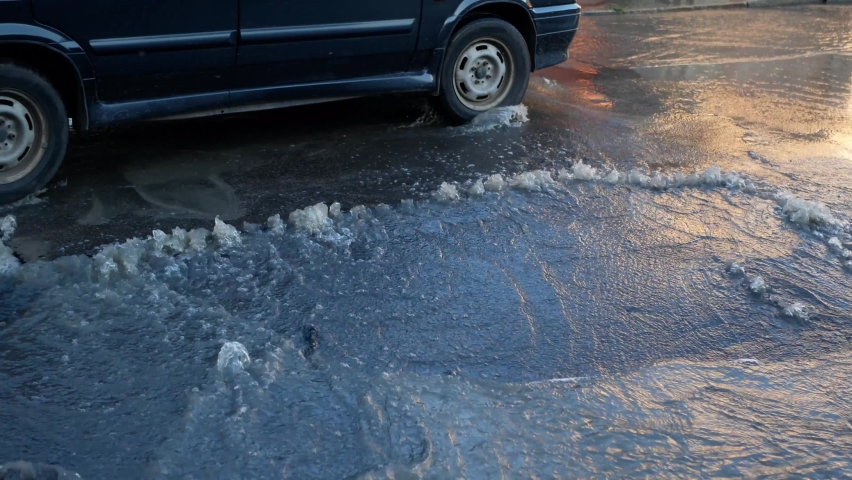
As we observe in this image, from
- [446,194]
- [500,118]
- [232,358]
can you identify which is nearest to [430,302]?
[232,358]

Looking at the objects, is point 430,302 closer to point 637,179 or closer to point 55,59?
point 637,179

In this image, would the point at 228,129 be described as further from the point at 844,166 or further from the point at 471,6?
the point at 844,166

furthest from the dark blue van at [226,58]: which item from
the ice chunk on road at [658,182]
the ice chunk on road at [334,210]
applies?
the ice chunk on road at [658,182]

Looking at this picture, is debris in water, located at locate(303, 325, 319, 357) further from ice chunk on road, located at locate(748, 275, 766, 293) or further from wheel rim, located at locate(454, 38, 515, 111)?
wheel rim, located at locate(454, 38, 515, 111)

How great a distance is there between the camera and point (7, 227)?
4391 millimetres

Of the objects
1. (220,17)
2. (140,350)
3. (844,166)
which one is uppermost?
(220,17)

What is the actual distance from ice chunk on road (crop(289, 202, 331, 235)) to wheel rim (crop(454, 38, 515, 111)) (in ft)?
6.90

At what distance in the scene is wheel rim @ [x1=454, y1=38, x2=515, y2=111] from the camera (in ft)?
20.8

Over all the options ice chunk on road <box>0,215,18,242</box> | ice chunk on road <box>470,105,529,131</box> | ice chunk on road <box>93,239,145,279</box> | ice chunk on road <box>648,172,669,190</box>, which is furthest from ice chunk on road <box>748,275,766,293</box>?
ice chunk on road <box>0,215,18,242</box>

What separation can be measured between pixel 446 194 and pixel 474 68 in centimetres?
172

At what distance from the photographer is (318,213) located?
4.64 meters

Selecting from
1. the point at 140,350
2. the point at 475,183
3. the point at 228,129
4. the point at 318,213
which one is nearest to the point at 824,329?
the point at 475,183

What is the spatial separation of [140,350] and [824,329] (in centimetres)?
304

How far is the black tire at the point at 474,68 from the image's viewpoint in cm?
619
